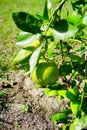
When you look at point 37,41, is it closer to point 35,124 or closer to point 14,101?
point 35,124

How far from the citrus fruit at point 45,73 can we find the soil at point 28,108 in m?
1.98

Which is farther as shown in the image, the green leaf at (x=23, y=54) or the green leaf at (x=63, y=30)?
the green leaf at (x=23, y=54)

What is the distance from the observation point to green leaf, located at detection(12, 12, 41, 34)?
0.73 meters

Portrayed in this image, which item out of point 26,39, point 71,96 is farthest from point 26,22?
point 71,96

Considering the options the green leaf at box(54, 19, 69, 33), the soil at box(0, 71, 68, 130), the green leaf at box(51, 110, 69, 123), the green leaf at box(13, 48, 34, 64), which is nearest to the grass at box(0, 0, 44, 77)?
the soil at box(0, 71, 68, 130)

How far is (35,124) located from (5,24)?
314 cm

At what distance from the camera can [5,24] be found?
5625 millimetres

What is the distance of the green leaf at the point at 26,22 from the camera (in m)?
0.73

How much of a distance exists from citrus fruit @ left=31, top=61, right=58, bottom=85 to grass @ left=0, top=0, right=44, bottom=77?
2.90 metres

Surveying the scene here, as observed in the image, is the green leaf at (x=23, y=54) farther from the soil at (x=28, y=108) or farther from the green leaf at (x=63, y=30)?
the soil at (x=28, y=108)

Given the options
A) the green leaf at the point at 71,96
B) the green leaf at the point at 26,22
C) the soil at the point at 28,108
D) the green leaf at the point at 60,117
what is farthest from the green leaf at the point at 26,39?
the soil at the point at 28,108

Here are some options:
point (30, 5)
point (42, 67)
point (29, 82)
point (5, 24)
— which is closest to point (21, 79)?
point (29, 82)

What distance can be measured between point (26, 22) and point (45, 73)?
15 centimetres

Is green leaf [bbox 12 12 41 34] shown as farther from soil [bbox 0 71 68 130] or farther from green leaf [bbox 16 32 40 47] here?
soil [bbox 0 71 68 130]
